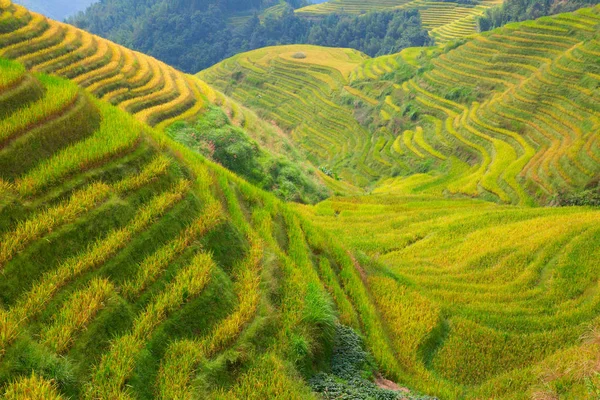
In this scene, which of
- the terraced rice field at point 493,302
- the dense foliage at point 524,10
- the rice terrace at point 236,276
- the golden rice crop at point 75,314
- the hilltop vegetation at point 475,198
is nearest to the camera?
the golden rice crop at point 75,314

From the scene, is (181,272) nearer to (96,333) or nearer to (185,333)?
(185,333)

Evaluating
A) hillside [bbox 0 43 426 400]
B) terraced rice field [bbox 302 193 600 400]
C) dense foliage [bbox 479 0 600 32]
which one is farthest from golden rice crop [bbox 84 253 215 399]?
dense foliage [bbox 479 0 600 32]

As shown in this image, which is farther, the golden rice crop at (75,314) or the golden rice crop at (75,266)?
the golden rice crop at (75,314)

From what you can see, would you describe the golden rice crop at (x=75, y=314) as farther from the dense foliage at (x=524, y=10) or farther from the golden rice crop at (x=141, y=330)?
the dense foliage at (x=524, y=10)

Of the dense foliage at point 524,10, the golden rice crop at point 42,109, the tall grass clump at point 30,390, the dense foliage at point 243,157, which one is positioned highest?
the golden rice crop at point 42,109

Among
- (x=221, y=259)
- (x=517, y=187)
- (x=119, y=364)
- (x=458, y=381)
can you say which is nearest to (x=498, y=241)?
(x=458, y=381)

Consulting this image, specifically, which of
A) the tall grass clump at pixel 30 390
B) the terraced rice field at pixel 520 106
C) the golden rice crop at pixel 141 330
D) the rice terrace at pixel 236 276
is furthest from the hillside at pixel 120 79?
the tall grass clump at pixel 30 390

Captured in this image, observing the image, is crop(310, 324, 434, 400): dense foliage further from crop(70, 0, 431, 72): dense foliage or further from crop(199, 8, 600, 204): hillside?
crop(70, 0, 431, 72): dense foliage

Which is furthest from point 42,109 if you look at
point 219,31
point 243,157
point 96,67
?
point 219,31
